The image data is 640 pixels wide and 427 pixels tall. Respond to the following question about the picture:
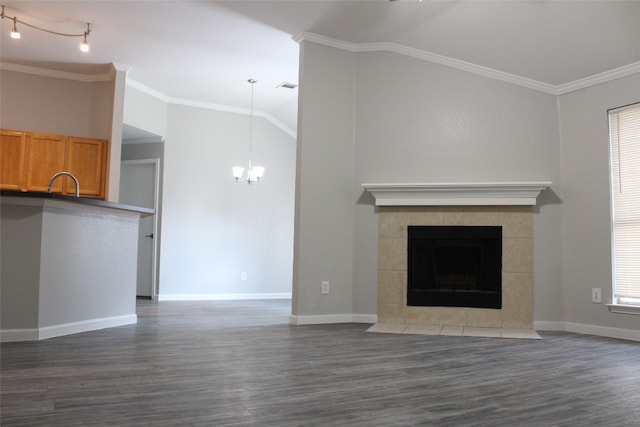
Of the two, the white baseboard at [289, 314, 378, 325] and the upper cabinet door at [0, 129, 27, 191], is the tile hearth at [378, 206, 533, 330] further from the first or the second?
the upper cabinet door at [0, 129, 27, 191]

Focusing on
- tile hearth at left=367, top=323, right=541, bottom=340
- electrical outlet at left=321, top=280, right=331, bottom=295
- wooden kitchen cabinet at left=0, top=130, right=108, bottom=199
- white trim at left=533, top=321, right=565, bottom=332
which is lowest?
tile hearth at left=367, top=323, right=541, bottom=340

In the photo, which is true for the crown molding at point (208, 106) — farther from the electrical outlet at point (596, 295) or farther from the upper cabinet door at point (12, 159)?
the electrical outlet at point (596, 295)

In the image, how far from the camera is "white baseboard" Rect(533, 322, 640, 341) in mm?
4153

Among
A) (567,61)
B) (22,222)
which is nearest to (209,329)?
(22,222)

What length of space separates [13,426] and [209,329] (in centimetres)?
253

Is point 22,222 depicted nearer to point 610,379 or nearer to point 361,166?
point 361,166

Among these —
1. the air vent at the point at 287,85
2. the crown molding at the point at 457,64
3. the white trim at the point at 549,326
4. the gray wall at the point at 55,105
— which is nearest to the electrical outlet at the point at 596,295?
the white trim at the point at 549,326

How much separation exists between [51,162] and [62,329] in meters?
2.99

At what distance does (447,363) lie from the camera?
306 cm

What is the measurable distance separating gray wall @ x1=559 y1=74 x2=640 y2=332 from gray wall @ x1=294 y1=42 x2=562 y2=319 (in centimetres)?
10

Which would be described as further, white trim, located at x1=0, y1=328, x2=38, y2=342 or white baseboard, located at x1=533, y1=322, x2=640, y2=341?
white baseboard, located at x1=533, y1=322, x2=640, y2=341

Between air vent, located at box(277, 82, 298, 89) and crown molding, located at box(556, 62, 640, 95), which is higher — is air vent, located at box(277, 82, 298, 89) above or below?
above

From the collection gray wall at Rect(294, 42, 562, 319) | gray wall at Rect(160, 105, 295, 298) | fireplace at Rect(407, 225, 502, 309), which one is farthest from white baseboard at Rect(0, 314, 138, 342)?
gray wall at Rect(160, 105, 295, 298)

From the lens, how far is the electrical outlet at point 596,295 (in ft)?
14.5
